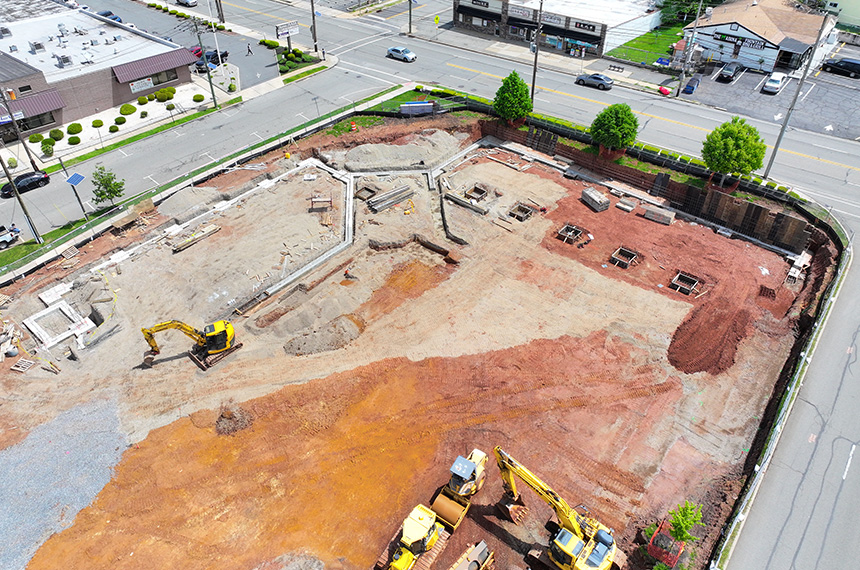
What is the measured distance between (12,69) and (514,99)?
5024 centimetres

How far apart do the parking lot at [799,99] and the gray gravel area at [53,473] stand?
202 ft

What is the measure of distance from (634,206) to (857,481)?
24.6 m

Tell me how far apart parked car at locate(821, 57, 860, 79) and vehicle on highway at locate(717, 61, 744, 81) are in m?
9.54

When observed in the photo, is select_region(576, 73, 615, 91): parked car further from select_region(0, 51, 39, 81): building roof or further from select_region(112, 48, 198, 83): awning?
select_region(0, 51, 39, 81): building roof

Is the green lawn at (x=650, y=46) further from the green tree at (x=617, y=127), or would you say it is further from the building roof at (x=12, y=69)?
the building roof at (x=12, y=69)

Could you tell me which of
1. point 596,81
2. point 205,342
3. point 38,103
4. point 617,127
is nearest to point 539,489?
point 205,342

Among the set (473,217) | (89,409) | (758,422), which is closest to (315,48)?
(473,217)

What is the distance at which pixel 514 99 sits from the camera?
50594 mm

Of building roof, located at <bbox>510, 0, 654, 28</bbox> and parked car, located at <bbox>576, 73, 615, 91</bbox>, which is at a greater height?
building roof, located at <bbox>510, 0, 654, 28</bbox>

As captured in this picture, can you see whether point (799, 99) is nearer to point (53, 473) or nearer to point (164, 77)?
point (164, 77)

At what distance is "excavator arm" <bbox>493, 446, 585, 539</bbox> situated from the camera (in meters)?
22.4

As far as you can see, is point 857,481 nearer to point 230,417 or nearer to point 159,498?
point 230,417

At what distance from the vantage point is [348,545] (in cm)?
2434

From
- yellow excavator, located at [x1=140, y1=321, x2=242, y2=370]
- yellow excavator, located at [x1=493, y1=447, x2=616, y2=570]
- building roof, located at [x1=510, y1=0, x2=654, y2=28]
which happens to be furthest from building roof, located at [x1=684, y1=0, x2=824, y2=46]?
yellow excavator, located at [x1=140, y1=321, x2=242, y2=370]
